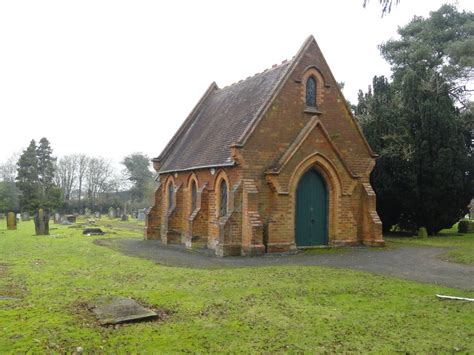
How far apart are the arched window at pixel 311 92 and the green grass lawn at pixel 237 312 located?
29.2ft

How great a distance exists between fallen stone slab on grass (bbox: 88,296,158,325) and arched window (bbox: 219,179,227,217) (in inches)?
423

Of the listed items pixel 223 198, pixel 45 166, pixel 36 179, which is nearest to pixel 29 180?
pixel 36 179

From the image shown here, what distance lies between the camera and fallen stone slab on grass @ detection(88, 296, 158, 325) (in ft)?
26.0

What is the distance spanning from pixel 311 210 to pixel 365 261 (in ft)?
14.4

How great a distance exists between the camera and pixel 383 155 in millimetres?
26672

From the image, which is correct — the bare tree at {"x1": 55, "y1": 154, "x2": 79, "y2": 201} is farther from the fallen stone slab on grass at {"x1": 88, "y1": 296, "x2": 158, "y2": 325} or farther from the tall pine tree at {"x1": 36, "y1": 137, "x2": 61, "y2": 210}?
the fallen stone slab on grass at {"x1": 88, "y1": 296, "x2": 158, "y2": 325}

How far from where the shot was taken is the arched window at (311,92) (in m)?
20.2

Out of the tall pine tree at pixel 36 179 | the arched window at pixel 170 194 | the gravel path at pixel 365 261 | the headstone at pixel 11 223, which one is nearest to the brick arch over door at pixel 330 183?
the gravel path at pixel 365 261

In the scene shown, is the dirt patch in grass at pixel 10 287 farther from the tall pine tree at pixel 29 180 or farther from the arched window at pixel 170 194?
the tall pine tree at pixel 29 180

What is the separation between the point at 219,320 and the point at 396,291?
Result: 4975mm

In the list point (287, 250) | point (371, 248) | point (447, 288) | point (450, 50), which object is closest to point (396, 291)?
point (447, 288)

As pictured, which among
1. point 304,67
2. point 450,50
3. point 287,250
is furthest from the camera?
point 450,50

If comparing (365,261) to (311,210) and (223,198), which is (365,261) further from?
(223,198)

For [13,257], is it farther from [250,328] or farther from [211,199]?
[250,328]
